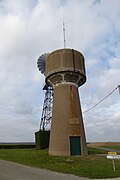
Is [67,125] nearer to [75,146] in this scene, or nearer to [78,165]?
[75,146]

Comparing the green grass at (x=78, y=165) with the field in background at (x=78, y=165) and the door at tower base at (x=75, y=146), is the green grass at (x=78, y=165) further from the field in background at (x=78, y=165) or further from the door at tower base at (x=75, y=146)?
the door at tower base at (x=75, y=146)

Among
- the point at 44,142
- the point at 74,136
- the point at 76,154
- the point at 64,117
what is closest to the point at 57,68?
the point at 64,117

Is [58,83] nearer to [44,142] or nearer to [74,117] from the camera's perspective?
[74,117]

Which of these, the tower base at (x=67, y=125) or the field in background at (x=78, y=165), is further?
the tower base at (x=67, y=125)

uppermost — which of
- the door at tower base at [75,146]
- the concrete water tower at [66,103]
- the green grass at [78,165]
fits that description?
the concrete water tower at [66,103]

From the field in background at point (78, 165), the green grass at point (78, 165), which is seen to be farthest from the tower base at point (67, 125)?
the green grass at point (78, 165)

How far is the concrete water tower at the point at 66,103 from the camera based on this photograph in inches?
1148

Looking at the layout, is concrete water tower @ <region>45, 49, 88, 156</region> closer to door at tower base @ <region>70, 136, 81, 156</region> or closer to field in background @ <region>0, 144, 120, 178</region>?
door at tower base @ <region>70, 136, 81, 156</region>

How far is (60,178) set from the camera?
13281 mm

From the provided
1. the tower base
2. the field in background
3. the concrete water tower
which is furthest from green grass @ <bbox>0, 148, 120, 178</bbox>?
the concrete water tower

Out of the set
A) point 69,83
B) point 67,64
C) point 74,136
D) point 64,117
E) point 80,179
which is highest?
point 67,64

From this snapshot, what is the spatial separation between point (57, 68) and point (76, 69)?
2374 mm

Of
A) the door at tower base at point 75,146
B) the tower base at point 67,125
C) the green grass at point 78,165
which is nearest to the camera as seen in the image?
the green grass at point 78,165

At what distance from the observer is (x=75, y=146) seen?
29359 mm
